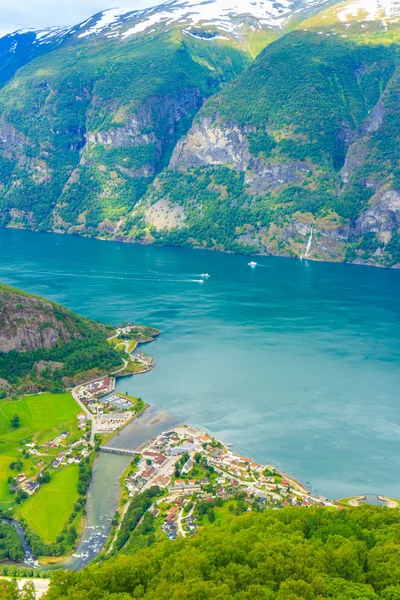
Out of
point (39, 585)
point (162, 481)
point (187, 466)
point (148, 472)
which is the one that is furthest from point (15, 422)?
point (39, 585)

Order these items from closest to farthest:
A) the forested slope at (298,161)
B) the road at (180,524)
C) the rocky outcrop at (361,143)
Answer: the road at (180,524) < the forested slope at (298,161) < the rocky outcrop at (361,143)

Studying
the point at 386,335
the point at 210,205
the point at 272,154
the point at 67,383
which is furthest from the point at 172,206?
the point at 67,383

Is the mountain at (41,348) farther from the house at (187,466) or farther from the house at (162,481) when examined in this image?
the house at (162,481)

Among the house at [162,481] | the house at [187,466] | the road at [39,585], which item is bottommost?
the house at [187,466]

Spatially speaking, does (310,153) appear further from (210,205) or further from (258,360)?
(258,360)

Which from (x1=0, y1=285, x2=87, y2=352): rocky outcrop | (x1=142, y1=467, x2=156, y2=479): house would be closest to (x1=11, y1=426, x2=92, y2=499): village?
(x1=142, y1=467, x2=156, y2=479): house

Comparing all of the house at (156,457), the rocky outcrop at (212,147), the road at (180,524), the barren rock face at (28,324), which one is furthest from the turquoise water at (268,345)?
the rocky outcrop at (212,147)

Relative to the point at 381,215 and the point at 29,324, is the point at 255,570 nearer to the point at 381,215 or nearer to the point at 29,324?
the point at 29,324
